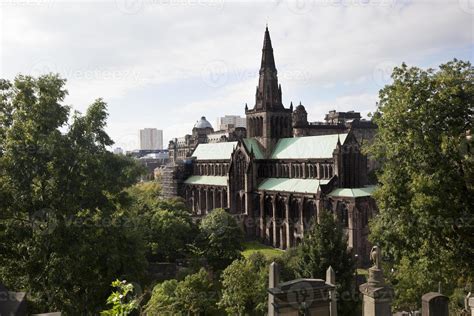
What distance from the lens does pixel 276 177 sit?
54.6m

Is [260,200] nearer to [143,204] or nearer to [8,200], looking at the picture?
[143,204]

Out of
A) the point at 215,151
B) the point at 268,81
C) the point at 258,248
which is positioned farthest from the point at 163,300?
the point at 215,151

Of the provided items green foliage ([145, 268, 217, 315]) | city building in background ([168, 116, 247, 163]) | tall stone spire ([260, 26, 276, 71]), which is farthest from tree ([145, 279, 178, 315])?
city building in background ([168, 116, 247, 163])

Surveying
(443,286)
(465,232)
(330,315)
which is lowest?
(443,286)

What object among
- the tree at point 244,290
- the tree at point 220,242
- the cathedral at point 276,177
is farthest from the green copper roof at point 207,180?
the tree at point 244,290

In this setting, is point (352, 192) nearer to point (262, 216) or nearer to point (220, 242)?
point (262, 216)

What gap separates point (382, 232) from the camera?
57.1 ft

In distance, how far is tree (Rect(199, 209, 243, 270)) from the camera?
33.2 metres

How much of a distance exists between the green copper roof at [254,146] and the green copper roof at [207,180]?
25.6ft

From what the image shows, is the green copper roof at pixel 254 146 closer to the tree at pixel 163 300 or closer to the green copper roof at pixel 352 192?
the green copper roof at pixel 352 192

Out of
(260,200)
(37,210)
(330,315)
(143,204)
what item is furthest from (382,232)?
(260,200)

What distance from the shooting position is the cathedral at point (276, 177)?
142ft

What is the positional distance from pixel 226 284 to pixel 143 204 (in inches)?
804

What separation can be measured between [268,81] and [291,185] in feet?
53.8
